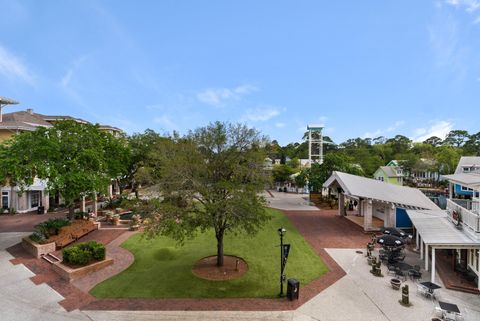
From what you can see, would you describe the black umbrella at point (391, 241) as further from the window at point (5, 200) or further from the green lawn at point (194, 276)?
the window at point (5, 200)

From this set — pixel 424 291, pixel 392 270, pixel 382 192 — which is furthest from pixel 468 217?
pixel 382 192

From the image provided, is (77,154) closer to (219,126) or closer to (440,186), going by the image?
(219,126)

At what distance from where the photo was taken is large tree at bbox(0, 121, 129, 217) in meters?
17.9

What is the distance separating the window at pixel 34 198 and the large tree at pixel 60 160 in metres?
12.4

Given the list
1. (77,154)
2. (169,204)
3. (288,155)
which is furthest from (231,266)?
(288,155)

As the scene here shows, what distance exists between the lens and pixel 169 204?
1185 cm

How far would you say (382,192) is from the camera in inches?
938

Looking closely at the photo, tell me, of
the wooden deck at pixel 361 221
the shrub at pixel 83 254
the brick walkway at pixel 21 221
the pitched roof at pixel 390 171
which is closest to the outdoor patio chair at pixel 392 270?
the wooden deck at pixel 361 221

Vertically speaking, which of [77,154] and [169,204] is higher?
[77,154]

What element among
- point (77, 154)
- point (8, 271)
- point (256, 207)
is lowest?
point (8, 271)

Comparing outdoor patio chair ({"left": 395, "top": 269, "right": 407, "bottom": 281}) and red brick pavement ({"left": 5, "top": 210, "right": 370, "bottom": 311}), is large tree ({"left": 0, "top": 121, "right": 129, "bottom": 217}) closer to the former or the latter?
red brick pavement ({"left": 5, "top": 210, "right": 370, "bottom": 311})

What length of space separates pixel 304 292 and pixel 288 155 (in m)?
73.2

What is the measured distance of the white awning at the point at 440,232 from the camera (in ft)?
40.4

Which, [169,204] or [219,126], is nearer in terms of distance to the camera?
[169,204]
